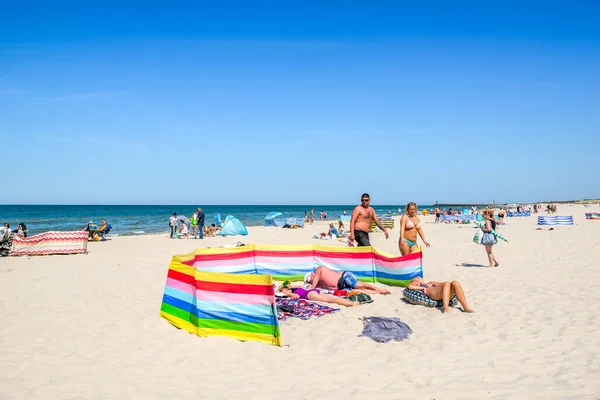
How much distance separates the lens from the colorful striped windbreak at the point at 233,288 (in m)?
5.46

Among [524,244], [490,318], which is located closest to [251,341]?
[490,318]

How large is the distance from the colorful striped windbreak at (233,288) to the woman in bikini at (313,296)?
836 millimetres

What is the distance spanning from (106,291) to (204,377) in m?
5.16

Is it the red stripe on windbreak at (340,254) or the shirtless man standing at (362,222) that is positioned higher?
the shirtless man standing at (362,222)

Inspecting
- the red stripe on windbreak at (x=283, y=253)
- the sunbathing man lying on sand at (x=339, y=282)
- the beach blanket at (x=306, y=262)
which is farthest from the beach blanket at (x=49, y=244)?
the sunbathing man lying on sand at (x=339, y=282)

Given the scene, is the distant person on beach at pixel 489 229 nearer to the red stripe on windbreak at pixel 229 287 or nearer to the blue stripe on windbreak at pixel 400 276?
the blue stripe on windbreak at pixel 400 276

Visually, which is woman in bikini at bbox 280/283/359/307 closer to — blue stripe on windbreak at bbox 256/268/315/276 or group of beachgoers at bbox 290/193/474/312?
group of beachgoers at bbox 290/193/474/312

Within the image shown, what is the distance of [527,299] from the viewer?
24.0ft

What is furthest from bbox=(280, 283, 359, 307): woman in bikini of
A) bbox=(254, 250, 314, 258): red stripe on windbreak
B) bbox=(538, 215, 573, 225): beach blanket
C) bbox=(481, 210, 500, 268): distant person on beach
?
bbox=(538, 215, 573, 225): beach blanket

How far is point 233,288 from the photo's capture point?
18.4 ft

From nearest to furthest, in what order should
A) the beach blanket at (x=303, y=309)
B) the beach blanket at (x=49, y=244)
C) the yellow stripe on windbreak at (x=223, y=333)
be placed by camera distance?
the yellow stripe on windbreak at (x=223, y=333)
the beach blanket at (x=303, y=309)
the beach blanket at (x=49, y=244)

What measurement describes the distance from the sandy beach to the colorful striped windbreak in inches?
8.0

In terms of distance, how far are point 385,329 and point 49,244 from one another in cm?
1399

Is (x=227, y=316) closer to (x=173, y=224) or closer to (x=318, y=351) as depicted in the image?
(x=318, y=351)
